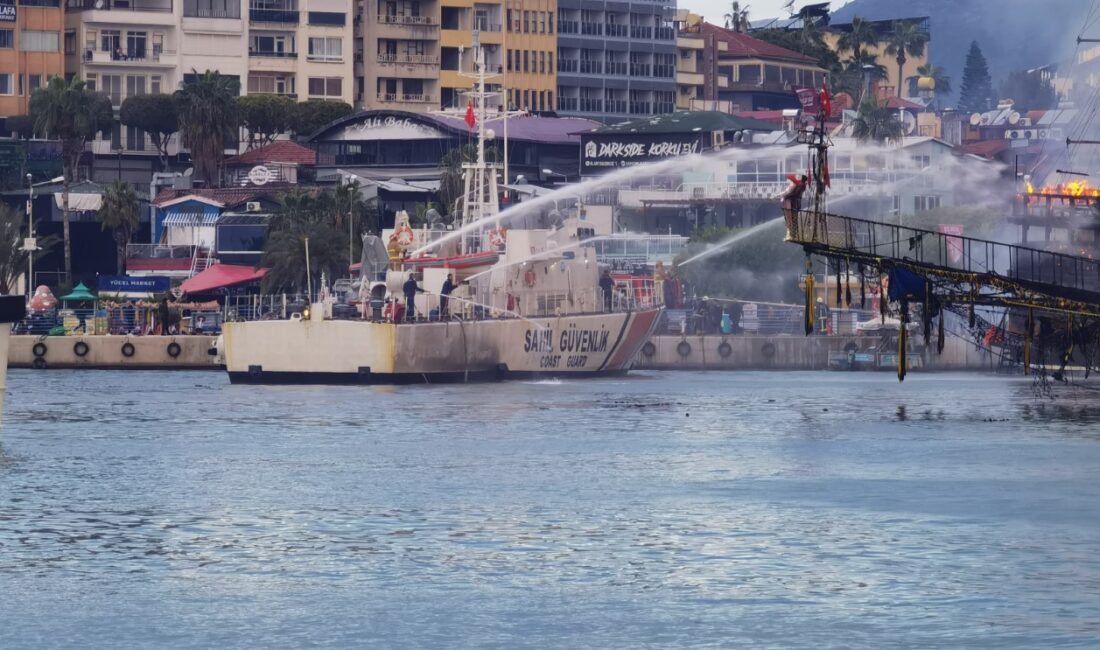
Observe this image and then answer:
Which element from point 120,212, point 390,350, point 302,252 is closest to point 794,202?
point 390,350

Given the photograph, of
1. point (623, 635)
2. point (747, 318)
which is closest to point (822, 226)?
point (623, 635)

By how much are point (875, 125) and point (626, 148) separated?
22.4m

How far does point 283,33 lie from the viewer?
199625mm

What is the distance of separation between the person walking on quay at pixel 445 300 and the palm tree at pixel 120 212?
6077 cm

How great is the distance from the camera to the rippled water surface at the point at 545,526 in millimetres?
41156

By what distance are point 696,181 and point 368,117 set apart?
30.3 m

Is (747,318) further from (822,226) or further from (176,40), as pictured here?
(176,40)

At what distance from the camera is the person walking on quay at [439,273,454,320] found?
336 feet

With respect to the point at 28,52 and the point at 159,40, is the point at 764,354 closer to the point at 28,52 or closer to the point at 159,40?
the point at 159,40

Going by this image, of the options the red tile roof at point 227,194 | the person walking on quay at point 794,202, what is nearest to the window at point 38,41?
the red tile roof at point 227,194

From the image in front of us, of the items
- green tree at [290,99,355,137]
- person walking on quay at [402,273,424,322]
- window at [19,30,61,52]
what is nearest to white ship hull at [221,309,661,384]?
person walking on quay at [402,273,424,322]

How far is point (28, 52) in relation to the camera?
18850cm

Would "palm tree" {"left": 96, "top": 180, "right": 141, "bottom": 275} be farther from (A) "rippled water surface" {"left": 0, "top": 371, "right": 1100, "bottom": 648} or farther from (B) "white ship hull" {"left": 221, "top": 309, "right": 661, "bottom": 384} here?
(A) "rippled water surface" {"left": 0, "top": 371, "right": 1100, "bottom": 648}

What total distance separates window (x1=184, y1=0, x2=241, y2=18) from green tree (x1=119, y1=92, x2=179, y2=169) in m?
11.3
